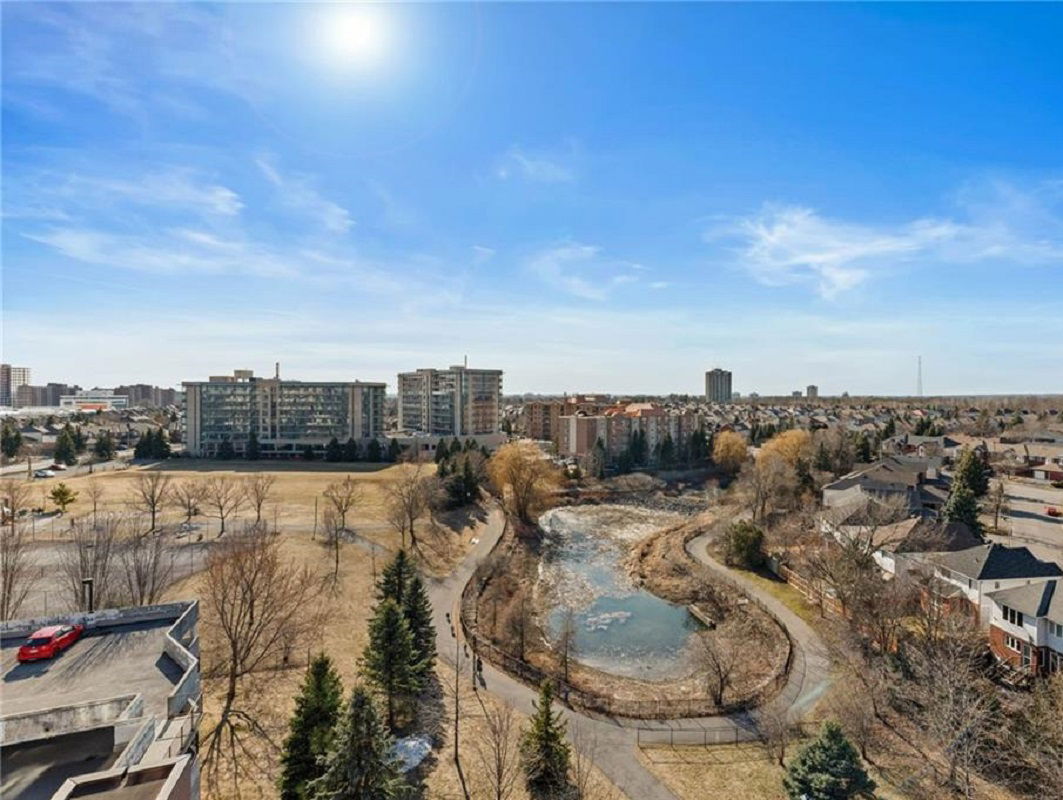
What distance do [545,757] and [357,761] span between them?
513 centimetres

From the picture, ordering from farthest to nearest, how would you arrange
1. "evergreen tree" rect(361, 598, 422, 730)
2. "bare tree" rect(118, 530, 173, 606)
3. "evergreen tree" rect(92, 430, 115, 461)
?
"evergreen tree" rect(92, 430, 115, 461)
"bare tree" rect(118, 530, 173, 606)
"evergreen tree" rect(361, 598, 422, 730)

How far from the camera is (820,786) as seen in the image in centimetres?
1359

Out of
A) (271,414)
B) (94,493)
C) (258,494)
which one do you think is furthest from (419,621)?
(271,414)

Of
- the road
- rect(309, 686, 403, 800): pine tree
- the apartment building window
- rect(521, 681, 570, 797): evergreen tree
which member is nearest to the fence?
rect(521, 681, 570, 797): evergreen tree

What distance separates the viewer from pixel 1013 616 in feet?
66.8

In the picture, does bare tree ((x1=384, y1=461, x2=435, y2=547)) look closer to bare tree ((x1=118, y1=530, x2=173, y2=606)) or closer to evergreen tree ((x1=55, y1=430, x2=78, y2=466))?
bare tree ((x1=118, y1=530, x2=173, y2=606))

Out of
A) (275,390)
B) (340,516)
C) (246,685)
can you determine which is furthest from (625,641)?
(275,390)

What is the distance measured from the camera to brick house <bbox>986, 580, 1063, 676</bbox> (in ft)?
62.0

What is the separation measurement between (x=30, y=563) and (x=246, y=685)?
1479 centimetres

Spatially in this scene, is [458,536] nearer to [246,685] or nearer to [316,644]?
[316,644]

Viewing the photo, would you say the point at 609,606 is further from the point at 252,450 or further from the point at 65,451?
the point at 65,451

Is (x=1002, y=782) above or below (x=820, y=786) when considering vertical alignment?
below

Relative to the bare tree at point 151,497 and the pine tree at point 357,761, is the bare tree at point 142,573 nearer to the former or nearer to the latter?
the bare tree at point 151,497

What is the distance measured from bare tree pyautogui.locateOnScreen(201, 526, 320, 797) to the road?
1492 inches
